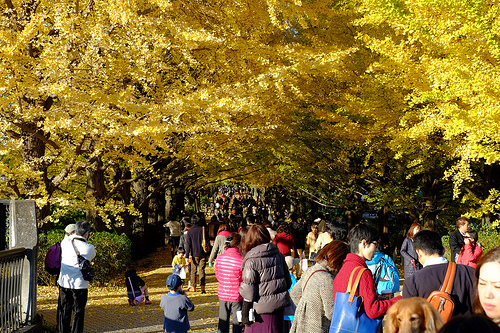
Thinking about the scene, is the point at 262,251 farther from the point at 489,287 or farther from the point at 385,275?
the point at 489,287

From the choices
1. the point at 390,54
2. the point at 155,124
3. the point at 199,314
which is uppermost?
the point at 390,54

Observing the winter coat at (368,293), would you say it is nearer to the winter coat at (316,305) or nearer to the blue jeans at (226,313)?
the winter coat at (316,305)

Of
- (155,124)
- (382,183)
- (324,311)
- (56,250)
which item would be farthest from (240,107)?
(382,183)

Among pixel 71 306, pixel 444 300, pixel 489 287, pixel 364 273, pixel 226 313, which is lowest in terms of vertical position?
pixel 226 313

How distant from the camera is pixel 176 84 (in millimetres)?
10594

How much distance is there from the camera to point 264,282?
16.4ft

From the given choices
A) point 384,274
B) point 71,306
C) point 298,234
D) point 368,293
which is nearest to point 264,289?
point 384,274

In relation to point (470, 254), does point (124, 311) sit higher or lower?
lower

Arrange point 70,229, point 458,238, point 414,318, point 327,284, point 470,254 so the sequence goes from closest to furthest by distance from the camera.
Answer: point 414,318, point 327,284, point 70,229, point 470,254, point 458,238

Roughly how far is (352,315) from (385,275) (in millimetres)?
1668

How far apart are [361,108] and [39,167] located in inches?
275

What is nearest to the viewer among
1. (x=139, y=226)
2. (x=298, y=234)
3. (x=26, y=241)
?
(x=26, y=241)

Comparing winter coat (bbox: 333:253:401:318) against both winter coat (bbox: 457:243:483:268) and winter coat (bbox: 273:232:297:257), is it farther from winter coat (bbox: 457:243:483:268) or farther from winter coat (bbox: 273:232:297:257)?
winter coat (bbox: 273:232:297:257)

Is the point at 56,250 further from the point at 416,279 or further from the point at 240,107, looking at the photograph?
the point at 416,279
